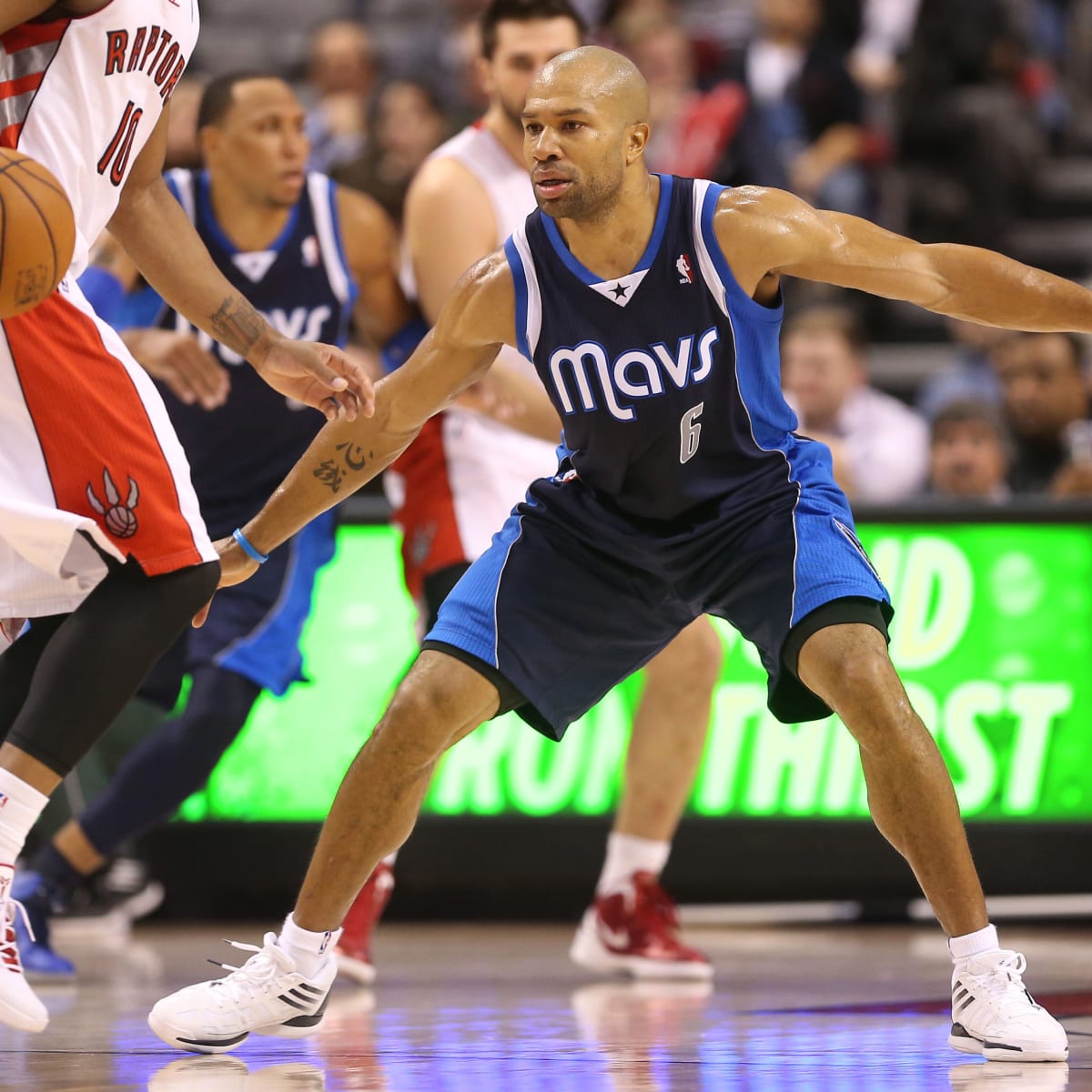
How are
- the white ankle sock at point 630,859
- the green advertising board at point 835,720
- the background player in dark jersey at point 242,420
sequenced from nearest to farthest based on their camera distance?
1. the white ankle sock at point 630,859
2. the background player in dark jersey at point 242,420
3. the green advertising board at point 835,720

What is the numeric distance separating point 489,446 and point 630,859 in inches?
47.4

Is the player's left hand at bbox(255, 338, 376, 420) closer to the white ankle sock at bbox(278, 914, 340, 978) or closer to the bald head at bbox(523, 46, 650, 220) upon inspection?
the bald head at bbox(523, 46, 650, 220)

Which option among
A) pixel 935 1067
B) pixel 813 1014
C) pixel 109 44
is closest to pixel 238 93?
pixel 109 44

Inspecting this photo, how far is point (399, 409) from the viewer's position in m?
3.95

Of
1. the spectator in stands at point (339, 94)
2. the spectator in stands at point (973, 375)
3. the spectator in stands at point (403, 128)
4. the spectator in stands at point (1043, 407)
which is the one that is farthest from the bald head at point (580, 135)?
the spectator in stands at point (339, 94)

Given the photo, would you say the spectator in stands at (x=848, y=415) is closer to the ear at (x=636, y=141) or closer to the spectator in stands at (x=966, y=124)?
the spectator in stands at (x=966, y=124)

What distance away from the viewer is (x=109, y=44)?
343cm

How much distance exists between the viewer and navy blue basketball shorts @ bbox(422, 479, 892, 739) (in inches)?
148

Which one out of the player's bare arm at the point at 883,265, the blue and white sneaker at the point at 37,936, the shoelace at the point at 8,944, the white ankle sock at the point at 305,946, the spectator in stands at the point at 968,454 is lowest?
the blue and white sneaker at the point at 37,936

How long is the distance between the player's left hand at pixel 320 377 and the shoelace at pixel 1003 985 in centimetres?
159

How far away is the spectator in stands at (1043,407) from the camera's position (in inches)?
298

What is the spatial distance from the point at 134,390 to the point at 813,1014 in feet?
6.69

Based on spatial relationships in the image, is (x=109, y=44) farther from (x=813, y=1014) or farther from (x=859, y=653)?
(x=813, y=1014)

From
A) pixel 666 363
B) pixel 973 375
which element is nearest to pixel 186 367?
pixel 666 363
